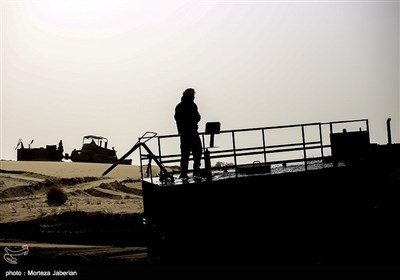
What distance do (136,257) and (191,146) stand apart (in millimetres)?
3575

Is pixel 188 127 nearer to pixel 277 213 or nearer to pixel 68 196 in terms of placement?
pixel 277 213

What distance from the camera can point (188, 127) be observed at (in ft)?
39.7

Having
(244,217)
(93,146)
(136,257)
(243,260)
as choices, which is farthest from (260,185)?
(93,146)

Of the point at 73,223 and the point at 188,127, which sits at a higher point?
the point at 188,127

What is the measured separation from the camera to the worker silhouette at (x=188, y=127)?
11797 millimetres

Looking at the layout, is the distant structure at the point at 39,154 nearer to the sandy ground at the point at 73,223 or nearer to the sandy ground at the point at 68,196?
the sandy ground at the point at 68,196

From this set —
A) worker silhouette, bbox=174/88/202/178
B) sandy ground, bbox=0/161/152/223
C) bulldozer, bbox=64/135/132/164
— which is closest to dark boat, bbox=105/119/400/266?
worker silhouette, bbox=174/88/202/178

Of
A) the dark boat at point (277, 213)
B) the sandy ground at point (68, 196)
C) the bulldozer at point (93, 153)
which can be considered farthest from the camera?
the bulldozer at point (93, 153)

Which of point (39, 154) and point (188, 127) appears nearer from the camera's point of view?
point (188, 127)

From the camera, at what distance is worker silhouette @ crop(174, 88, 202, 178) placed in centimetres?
1180

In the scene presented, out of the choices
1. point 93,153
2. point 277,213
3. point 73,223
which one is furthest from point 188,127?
point 93,153

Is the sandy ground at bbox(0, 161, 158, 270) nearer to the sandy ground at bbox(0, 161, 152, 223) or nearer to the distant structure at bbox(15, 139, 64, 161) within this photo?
the sandy ground at bbox(0, 161, 152, 223)

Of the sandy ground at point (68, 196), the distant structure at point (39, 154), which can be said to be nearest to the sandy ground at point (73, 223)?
the sandy ground at point (68, 196)

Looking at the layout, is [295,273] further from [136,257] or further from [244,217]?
[136,257]
